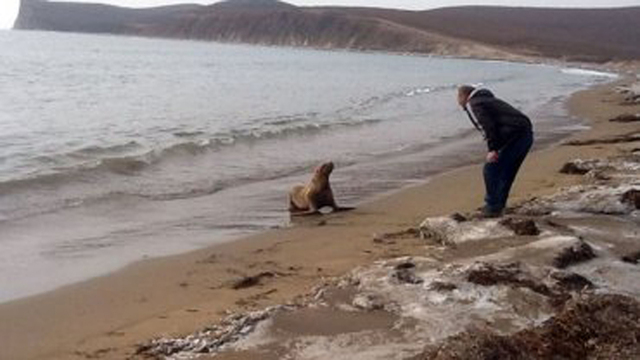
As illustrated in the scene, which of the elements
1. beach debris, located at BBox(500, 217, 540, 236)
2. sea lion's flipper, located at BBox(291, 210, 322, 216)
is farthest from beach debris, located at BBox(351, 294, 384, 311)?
sea lion's flipper, located at BBox(291, 210, 322, 216)

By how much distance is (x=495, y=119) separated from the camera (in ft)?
27.0

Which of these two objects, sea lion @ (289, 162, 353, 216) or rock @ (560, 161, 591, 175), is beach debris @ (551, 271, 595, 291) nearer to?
sea lion @ (289, 162, 353, 216)

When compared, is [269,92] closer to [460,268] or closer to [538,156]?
[538,156]

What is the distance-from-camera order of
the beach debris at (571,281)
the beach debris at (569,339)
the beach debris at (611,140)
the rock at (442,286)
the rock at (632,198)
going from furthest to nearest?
the beach debris at (611,140)
the rock at (632,198)
the beach debris at (571,281)
the rock at (442,286)
the beach debris at (569,339)

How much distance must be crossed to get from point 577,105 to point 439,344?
24733mm

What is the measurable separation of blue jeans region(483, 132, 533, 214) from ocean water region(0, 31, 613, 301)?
2.33 metres

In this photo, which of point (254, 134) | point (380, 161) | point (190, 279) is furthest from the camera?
point (254, 134)

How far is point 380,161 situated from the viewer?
1448 centimetres

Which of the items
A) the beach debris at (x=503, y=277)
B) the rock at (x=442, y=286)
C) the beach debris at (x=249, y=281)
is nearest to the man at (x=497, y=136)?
the beach debris at (x=503, y=277)

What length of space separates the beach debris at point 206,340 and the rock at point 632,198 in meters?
4.34

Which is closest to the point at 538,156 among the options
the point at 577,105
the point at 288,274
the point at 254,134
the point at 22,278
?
the point at 254,134

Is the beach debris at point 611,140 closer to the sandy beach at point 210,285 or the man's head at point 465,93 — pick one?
the sandy beach at point 210,285

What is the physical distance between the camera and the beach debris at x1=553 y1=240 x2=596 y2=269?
20.0ft

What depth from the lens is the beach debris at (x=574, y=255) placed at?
6.09m
